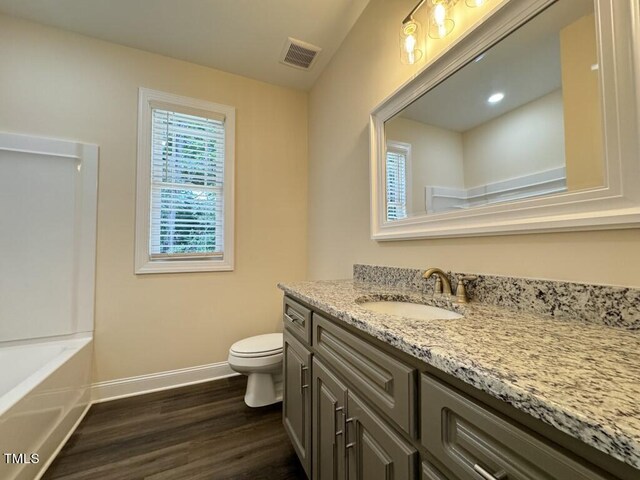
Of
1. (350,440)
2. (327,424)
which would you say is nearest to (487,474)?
(350,440)

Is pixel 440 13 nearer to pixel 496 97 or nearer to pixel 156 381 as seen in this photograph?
pixel 496 97

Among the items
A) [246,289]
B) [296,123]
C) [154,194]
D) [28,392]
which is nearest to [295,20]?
[296,123]

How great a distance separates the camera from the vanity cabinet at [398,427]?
0.40m

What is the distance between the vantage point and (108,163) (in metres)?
1.99

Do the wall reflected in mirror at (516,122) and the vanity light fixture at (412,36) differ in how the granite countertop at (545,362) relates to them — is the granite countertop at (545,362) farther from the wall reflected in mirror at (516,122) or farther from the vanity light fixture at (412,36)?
the vanity light fixture at (412,36)

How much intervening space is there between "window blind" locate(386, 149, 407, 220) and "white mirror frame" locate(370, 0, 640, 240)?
340 millimetres

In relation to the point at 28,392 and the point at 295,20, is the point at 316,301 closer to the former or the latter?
the point at 28,392

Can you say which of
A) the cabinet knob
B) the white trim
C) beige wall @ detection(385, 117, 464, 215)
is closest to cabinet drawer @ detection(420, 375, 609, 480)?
the cabinet knob

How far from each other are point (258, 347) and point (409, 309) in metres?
1.16

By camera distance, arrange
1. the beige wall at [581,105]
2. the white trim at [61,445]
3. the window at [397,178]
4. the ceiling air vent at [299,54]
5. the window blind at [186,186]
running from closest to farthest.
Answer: the beige wall at [581,105], the white trim at [61,445], the window at [397,178], the ceiling air vent at [299,54], the window blind at [186,186]

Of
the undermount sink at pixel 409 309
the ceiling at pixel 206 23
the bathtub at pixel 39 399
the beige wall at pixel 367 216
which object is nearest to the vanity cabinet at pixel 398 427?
the undermount sink at pixel 409 309

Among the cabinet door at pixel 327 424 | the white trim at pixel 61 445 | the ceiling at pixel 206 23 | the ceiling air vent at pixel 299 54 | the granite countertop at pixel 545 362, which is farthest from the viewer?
the ceiling air vent at pixel 299 54

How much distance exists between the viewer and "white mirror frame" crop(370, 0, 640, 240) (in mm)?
658

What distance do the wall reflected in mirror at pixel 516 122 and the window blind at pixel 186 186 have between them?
1.69m
